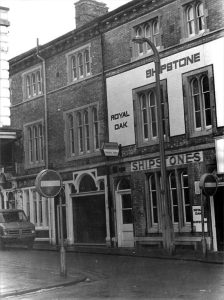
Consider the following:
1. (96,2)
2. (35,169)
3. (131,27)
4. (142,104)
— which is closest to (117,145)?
(142,104)

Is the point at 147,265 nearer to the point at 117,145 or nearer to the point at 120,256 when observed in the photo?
the point at 120,256

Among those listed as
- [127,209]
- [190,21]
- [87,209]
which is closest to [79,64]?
[87,209]

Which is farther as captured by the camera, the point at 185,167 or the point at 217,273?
the point at 185,167

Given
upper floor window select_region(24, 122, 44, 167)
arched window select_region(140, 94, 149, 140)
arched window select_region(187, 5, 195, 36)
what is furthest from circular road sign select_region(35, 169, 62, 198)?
upper floor window select_region(24, 122, 44, 167)

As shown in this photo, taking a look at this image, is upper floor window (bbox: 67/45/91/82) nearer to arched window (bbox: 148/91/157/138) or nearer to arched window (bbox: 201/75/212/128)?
arched window (bbox: 148/91/157/138)

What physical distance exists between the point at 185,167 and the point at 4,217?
8.96 metres

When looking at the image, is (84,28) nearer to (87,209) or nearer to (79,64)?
(79,64)

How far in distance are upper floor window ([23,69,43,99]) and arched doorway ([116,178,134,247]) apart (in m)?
7.94

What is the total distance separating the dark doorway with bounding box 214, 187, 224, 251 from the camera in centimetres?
1900

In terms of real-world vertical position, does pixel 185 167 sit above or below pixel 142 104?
below

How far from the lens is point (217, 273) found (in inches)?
525

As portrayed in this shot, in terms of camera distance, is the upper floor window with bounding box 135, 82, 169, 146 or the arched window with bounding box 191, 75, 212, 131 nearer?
the arched window with bounding box 191, 75, 212, 131

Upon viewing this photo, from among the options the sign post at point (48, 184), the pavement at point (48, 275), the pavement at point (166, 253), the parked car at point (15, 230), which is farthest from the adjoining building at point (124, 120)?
the sign post at point (48, 184)

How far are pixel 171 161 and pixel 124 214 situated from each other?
12.2 ft
